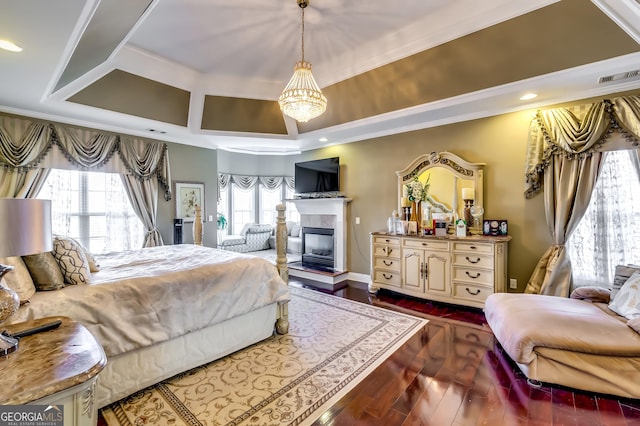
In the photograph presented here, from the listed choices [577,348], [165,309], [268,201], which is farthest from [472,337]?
[268,201]

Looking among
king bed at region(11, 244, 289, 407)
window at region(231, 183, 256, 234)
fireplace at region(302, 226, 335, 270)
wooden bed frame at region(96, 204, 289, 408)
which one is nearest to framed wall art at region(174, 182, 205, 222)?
fireplace at region(302, 226, 335, 270)

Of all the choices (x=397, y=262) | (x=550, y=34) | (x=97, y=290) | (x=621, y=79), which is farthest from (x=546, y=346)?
(x=97, y=290)

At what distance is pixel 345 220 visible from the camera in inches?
215

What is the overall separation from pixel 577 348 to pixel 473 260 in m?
1.61

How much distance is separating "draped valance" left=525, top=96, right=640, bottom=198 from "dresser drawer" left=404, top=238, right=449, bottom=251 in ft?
4.02

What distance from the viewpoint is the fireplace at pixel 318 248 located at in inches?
222

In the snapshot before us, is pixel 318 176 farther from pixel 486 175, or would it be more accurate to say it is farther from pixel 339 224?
pixel 486 175

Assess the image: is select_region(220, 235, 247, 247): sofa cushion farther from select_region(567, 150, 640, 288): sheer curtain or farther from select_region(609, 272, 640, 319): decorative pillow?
select_region(609, 272, 640, 319): decorative pillow

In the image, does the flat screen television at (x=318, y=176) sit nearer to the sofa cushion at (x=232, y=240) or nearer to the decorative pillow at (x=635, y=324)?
the sofa cushion at (x=232, y=240)

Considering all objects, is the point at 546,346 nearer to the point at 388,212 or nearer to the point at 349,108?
the point at 388,212

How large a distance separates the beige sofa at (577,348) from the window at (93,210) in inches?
218

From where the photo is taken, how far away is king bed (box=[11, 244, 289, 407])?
1895 millimetres

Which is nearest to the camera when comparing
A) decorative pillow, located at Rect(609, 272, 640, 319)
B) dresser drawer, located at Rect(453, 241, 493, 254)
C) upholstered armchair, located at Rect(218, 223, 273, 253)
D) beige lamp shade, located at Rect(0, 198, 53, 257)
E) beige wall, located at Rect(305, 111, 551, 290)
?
beige lamp shade, located at Rect(0, 198, 53, 257)

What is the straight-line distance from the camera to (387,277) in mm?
4430
